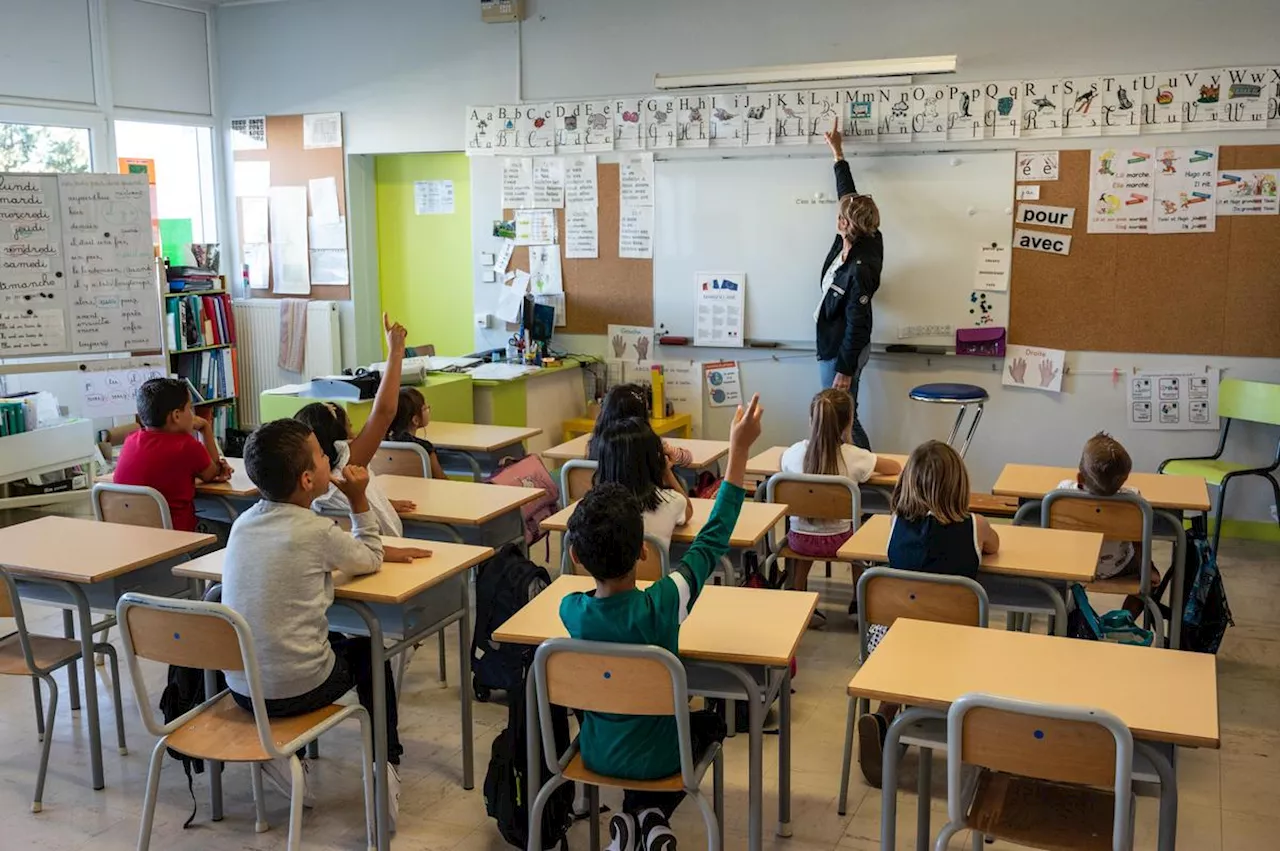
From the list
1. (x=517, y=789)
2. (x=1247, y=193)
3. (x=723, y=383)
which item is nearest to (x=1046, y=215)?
(x=1247, y=193)

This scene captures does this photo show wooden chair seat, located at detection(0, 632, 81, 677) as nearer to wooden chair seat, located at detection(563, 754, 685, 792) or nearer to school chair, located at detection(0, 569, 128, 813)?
school chair, located at detection(0, 569, 128, 813)

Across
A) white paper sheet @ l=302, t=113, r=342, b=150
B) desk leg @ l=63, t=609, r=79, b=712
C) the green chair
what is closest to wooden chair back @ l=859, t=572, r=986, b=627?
desk leg @ l=63, t=609, r=79, b=712

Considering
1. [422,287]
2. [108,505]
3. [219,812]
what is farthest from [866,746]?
[422,287]

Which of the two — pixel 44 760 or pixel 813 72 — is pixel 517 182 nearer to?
pixel 813 72

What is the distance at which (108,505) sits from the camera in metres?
4.05

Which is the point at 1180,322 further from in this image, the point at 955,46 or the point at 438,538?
the point at 438,538

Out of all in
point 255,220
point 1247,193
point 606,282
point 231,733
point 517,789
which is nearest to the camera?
point 231,733

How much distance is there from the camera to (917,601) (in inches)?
119

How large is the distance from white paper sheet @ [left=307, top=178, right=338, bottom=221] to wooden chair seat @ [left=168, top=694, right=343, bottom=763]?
589 cm

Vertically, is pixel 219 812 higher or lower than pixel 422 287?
lower

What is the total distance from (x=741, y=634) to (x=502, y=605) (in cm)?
90

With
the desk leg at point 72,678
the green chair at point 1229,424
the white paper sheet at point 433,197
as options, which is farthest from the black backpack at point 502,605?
the white paper sheet at point 433,197

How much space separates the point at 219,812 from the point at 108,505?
1323mm

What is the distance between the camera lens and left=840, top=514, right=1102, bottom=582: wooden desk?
3229 millimetres
